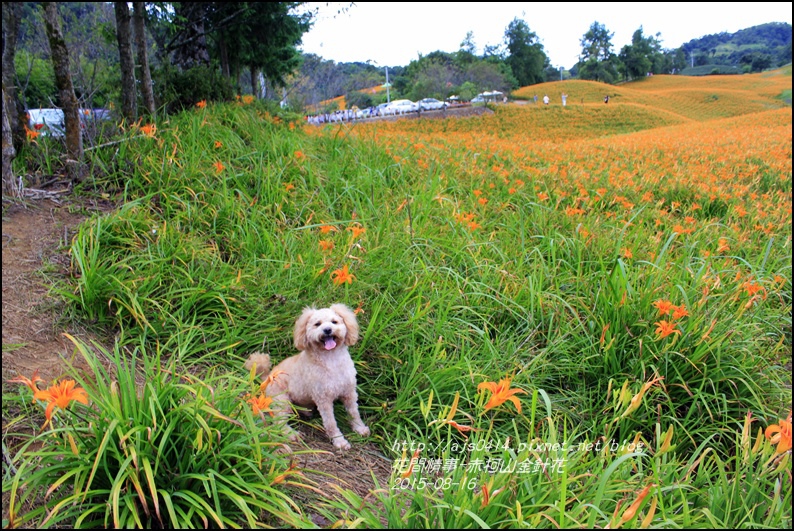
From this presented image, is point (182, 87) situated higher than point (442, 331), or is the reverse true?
point (182, 87)

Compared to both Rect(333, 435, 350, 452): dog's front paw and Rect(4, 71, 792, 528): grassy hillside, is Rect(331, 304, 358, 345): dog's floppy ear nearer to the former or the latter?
Rect(4, 71, 792, 528): grassy hillside

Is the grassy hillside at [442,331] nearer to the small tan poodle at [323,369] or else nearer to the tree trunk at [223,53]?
the small tan poodle at [323,369]

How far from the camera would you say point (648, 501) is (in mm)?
1909

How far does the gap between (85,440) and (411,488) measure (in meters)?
1.19

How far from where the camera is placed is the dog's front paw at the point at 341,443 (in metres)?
2.33

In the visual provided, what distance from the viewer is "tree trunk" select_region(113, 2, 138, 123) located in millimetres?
4446

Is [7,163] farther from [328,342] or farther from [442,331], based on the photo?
[442,331]

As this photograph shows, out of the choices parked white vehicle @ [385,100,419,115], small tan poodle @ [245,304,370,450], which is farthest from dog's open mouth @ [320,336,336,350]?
parked white vehicle @ [385,100,419,115]

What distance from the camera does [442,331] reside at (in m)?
2.82

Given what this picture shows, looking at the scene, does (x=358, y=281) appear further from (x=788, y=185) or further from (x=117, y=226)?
(x=788, y=185)

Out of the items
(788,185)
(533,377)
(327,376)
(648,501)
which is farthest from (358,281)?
(788,185)

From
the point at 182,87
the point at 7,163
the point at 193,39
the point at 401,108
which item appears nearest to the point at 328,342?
the point at 7,163

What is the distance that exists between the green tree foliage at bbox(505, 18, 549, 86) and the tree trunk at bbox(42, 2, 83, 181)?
34.9 metres

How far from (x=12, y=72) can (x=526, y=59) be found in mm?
42216
